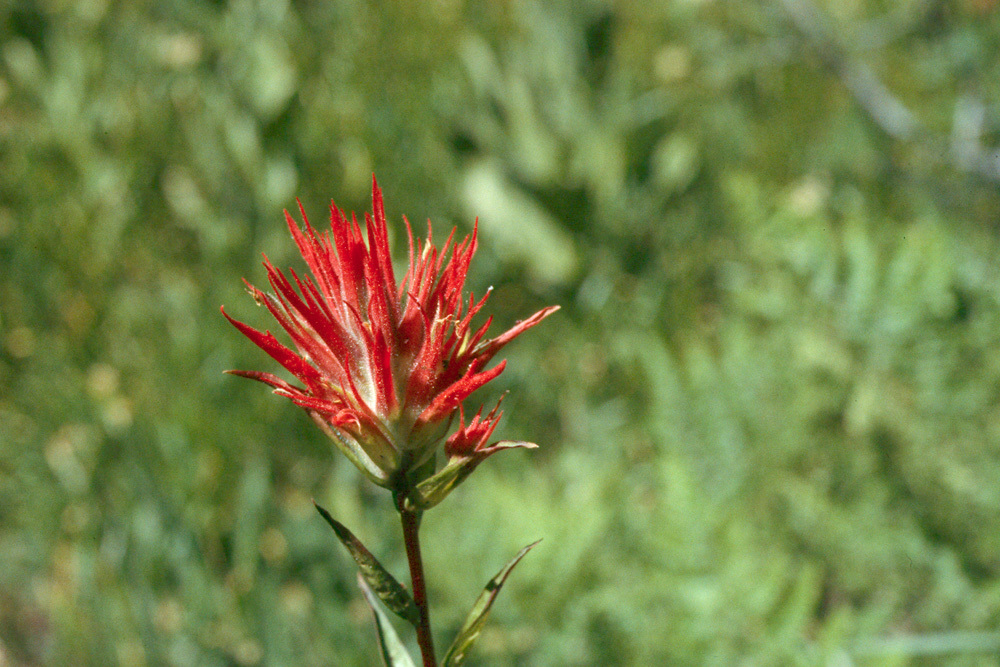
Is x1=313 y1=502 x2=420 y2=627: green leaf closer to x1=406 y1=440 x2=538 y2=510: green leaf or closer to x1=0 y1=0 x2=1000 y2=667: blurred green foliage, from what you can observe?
x1=406 y1=440 x2=538 y2=510: green leaf

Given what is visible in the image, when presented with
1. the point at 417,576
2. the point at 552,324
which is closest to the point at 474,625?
the point at 417,576

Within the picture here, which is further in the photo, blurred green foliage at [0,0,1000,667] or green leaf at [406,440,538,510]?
blurred green foliage at [0,0,1000,667]

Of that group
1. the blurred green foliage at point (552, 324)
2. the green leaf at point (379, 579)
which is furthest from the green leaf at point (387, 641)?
the blurred green foliage at point (552, 324)

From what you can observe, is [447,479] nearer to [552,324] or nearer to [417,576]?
[417,576]

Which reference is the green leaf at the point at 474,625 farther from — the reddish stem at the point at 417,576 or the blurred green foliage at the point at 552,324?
the blurred green foliage at the point at 552,324

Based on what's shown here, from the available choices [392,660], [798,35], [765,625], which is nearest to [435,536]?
[765,625]

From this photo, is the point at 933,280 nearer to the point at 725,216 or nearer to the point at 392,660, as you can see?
the point at 725,216

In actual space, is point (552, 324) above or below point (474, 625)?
above

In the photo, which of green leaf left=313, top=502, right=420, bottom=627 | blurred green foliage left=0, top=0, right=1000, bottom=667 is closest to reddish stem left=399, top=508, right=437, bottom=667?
green leaf left=313, top=502, right=420, bottom=627
